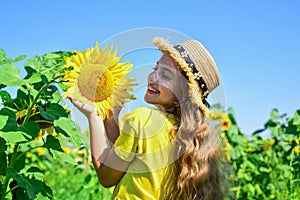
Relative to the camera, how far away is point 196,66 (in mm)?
2107

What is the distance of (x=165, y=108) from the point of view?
2.13 metres

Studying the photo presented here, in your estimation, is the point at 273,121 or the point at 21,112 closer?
the point at 21,112

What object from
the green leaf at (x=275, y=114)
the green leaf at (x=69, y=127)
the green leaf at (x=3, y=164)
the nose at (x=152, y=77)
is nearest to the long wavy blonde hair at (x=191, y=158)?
the nose at (x=152, y=77)

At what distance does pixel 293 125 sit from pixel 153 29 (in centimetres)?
256

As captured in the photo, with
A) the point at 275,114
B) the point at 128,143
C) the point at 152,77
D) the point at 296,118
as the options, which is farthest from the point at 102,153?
the point at 275,114

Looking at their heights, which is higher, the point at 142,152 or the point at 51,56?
the point at 51,56

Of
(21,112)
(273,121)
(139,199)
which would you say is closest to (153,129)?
(139,199)

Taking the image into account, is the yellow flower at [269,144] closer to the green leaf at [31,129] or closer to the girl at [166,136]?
the girl at [166,136]

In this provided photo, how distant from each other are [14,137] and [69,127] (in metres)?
0.19

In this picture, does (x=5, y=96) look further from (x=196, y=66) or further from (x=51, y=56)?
(x=196, y=66)

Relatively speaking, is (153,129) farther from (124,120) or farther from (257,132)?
(257,132)

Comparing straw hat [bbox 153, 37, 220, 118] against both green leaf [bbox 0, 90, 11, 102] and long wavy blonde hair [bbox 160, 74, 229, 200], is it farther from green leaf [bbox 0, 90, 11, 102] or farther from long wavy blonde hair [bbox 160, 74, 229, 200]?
green leaf [bbox 0, 90, 11, 102]

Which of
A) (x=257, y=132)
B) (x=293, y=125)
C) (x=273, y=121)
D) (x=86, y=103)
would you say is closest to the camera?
(x=86, y=103)

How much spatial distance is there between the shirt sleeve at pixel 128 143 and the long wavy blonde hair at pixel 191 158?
6.5 inches
